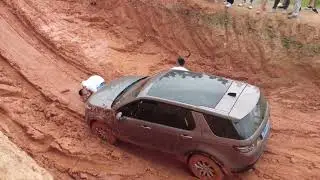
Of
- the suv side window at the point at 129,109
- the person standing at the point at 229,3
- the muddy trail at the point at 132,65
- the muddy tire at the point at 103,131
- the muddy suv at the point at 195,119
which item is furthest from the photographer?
the person standing at the point at 229,3

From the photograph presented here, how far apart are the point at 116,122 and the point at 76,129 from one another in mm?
1570

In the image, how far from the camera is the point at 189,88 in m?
9.41

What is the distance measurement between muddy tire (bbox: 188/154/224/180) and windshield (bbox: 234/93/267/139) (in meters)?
0.91

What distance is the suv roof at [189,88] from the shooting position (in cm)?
911

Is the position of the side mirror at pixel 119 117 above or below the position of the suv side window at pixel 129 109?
below

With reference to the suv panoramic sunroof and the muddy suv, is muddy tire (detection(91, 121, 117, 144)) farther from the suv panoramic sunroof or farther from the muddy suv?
the suv panoramic sunroof

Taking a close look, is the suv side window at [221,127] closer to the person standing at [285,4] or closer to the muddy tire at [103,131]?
the muddy tire at [103,131]

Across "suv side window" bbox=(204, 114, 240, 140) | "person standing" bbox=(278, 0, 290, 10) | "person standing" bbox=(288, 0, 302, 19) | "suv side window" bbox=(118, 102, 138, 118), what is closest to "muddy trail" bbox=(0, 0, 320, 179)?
"person standing" bbox=(288, 0, 302, 19)

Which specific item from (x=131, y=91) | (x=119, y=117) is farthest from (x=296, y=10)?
(x=119, y=117)

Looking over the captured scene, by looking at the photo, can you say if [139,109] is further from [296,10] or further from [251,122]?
[296,10]

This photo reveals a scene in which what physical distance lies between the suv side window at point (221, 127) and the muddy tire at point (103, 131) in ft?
8.52

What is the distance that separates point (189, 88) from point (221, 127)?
1158 millimetres

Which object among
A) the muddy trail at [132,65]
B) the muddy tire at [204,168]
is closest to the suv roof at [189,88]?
the muddy tire at [204,168]

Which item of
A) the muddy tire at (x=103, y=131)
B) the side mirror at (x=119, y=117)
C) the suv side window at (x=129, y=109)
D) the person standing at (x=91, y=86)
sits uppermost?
the suv side window at (x=129, y=109)
